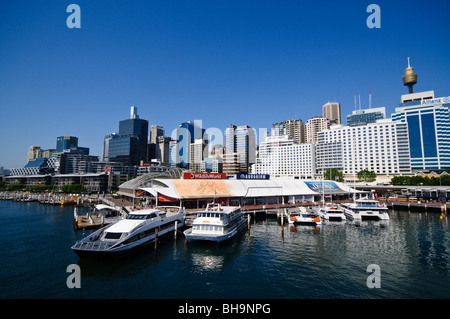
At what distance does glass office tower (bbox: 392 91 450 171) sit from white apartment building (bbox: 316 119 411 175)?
8365 mm

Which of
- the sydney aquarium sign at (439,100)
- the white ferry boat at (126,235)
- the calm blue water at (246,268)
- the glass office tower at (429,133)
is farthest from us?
the sydney aquarium sign at (439,100)

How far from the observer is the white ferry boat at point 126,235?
31.3m

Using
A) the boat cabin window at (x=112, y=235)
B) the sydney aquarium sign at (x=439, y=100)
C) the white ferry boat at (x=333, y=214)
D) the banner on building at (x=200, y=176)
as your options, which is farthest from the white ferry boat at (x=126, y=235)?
the sydney aquarium sign at (x=439, y=100)

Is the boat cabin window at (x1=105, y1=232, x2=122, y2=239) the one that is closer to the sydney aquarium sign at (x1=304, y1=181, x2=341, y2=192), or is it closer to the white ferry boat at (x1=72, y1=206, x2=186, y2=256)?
the white ferry boat at (x1=72, y1=206, x2=186, y2=256)

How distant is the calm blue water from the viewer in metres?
23.8

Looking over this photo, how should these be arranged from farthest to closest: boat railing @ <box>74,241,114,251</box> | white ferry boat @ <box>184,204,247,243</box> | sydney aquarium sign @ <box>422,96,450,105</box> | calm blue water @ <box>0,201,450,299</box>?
sydney aquarium sign @ <box>422,96,450,105</box> → white ferry boat @ <box>184,204,247,243</box> → boat railing @ <box>74,241,114,251</box> → calm blue water @ <box>0,201,450,299</box>

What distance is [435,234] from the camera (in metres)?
47.2

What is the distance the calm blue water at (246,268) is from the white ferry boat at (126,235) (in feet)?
5.73

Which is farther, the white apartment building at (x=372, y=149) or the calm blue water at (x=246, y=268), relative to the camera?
the white apartment building at (x=372, y=149)

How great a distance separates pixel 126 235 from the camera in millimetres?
34000

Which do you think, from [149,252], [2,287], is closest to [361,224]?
[149,252]

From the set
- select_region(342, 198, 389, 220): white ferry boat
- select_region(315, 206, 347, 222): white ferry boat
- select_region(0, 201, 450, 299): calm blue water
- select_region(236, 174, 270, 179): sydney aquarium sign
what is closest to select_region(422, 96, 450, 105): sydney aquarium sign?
select_region(342, 198, 389, 220): white ferry boat

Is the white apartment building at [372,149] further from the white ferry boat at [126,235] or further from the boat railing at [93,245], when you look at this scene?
the boat railing at [93,245]
